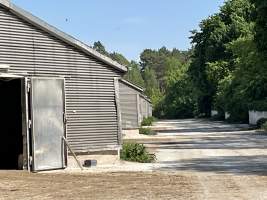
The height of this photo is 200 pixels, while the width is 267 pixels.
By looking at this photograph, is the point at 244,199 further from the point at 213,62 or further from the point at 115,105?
the point at 213,62

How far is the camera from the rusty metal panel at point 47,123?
1944 cm

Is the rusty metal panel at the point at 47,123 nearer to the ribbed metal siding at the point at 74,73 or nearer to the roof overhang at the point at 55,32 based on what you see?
the ribbed metal siding at the point at 74,73

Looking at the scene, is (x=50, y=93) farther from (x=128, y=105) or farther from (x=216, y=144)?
(x=128, y=105)

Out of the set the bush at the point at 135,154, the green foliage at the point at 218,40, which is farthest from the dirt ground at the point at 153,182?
the green foliage at the point at 218,40

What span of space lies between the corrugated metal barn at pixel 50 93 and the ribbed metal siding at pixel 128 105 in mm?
24738

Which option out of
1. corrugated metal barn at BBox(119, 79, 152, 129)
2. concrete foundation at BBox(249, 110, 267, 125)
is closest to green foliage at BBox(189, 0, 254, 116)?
concrete foundation at BBox(249, 110, 267, 125)

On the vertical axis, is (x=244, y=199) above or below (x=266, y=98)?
below

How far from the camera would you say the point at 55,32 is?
20.3 meters

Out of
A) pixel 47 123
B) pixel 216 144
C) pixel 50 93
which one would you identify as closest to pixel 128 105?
pixel 216 144

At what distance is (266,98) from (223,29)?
17553 mm

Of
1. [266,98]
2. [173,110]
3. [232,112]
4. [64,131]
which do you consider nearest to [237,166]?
[64,131]

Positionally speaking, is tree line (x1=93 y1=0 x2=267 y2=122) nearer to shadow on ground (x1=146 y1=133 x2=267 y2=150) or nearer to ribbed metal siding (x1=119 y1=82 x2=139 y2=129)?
ribbed metal siding (x1=119 y1=82 x2=139 y2=129)

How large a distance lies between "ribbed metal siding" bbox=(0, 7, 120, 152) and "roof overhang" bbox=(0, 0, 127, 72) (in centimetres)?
16

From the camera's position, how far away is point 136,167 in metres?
20.8
